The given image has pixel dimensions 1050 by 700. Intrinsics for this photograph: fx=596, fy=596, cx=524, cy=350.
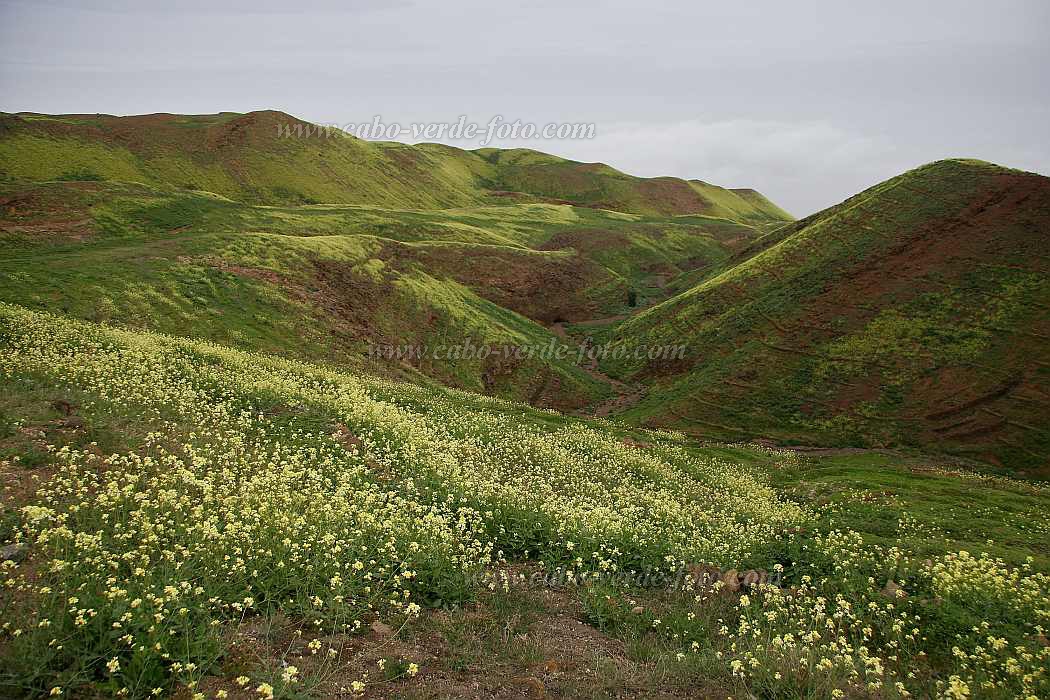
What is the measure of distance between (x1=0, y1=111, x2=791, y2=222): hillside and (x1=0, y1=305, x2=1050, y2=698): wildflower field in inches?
2903

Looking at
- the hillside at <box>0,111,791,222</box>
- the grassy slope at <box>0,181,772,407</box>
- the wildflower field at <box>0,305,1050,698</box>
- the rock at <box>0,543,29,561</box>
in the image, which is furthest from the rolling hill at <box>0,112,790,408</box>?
the rock at <box>0,543,29,561</box>

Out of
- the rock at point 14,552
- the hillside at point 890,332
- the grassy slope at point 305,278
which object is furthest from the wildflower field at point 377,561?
the hillside at point 890,332

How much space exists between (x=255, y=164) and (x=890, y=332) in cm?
9054

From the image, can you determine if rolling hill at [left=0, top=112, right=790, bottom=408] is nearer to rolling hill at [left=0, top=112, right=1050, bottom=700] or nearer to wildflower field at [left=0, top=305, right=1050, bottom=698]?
rolling hill at [left=0, top=112, right=1050, bottom=700]

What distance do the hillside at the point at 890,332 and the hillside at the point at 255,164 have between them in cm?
6496

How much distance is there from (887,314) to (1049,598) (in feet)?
136

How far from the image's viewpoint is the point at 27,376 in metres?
14.3

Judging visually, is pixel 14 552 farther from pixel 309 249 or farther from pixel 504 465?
pixel 309 249

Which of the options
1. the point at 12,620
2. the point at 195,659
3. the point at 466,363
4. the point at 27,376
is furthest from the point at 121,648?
the point at 466,363

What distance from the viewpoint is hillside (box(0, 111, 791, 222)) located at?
76688 mm

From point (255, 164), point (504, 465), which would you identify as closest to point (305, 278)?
point (504, 465)

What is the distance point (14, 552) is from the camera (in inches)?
288

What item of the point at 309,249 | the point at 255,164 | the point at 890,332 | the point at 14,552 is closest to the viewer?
the point at 14,552

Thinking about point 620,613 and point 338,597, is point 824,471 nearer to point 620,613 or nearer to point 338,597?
point 620,613
